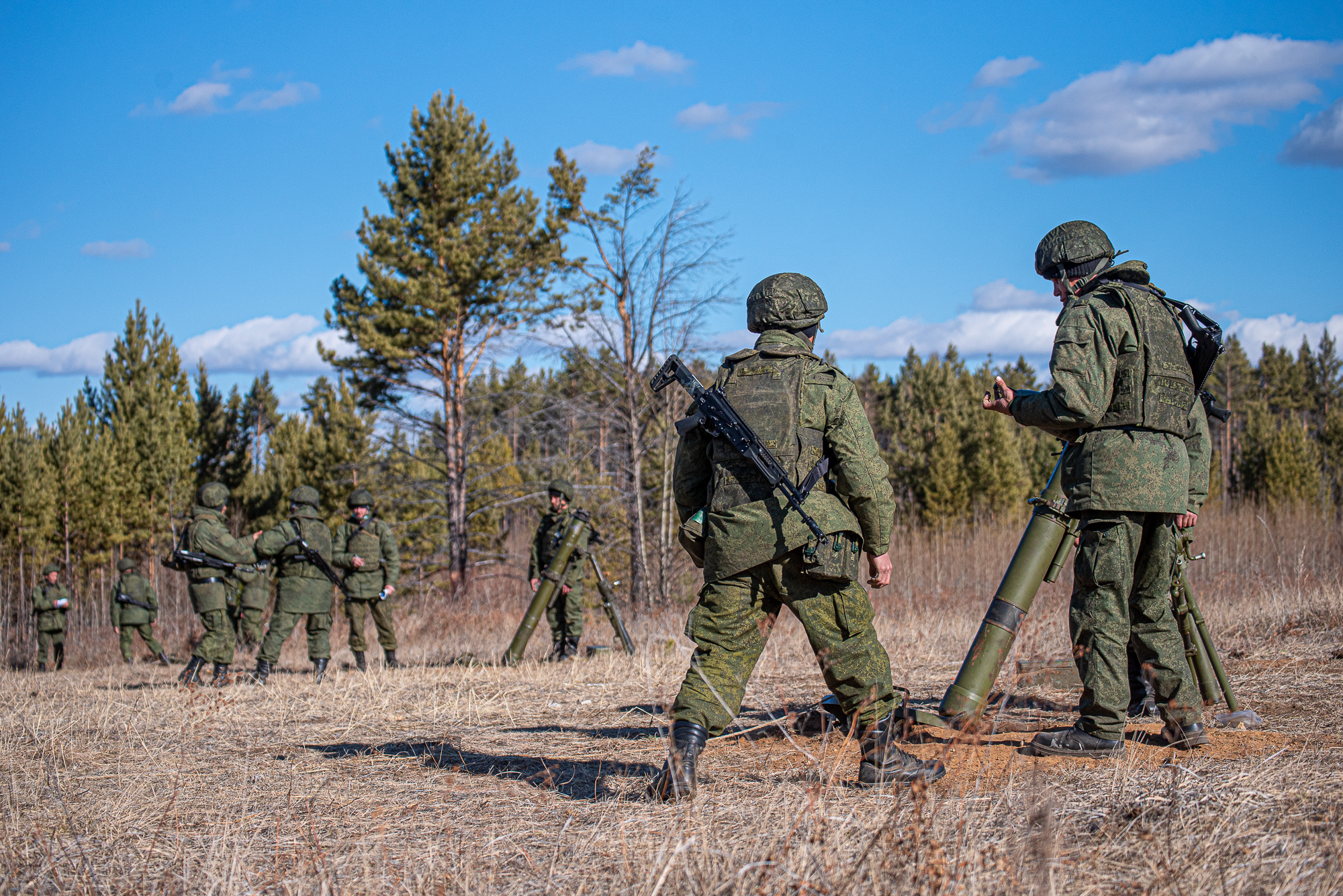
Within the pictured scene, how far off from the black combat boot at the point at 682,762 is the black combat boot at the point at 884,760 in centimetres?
59

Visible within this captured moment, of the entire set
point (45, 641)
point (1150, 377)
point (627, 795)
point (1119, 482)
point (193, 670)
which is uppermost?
point (1150, 377)

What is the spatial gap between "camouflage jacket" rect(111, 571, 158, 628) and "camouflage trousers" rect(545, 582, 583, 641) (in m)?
8.21

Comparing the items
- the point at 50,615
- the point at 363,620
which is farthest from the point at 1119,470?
the point at 50,615

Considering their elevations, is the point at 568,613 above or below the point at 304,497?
below

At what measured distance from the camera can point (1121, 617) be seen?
146 inches

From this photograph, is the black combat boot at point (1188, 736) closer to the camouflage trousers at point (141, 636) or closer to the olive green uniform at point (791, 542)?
the olive green uniform at point (791, 542)

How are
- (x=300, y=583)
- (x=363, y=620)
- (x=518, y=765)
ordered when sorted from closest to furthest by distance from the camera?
(x=518, y=765) → (x=300, y=583) → (x=363, y=620)

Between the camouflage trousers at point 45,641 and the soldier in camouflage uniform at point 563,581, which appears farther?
the camouflage trousers at point 45,641

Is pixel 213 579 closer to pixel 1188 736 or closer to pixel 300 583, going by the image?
pixel 300 583

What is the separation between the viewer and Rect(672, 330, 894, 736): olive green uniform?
3318mm

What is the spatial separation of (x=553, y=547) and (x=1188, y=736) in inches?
279

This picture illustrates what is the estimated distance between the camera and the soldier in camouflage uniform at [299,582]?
8.91m

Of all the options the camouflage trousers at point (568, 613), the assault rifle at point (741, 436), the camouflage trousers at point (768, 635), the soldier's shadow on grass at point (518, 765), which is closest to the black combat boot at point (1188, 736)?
the camouflage trousers at point (768, 635)

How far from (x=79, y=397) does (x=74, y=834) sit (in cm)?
2905
